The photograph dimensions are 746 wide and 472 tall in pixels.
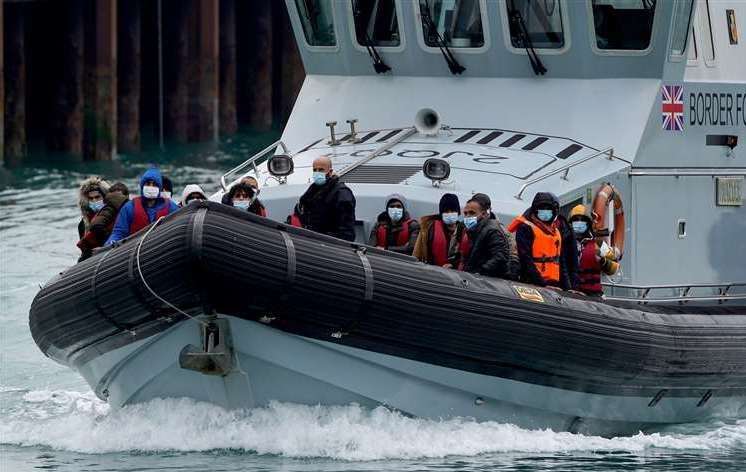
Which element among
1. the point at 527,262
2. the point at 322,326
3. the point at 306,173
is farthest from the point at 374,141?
the point at 322,326

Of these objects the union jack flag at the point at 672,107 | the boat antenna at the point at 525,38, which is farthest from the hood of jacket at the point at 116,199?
the union jack flag at the point at 672,107

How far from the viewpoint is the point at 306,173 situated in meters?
13.7

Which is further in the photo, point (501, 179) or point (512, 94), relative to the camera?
point (512, 94)

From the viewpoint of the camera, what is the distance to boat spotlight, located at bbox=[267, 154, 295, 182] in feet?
43.7

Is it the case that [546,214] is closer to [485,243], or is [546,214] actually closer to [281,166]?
[485,243]

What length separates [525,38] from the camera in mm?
13797

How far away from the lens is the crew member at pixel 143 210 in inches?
488

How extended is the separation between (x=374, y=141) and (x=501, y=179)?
1.41 m

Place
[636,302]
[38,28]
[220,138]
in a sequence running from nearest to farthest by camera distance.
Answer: [636,302] < [38,28] < [220,138]

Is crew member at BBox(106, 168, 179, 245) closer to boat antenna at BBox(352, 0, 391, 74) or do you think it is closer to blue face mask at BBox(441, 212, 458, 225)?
blue face mask at BBox(441, 212, 458, 225)

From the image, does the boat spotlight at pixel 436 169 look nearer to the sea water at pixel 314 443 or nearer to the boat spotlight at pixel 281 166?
the boat spotlight at pixel 281 166

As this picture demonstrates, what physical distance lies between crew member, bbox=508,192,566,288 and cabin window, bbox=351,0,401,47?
2.72m

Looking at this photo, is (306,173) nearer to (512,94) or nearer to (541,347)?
(512,94)

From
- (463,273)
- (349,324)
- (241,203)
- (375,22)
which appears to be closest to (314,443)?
(349,324)
